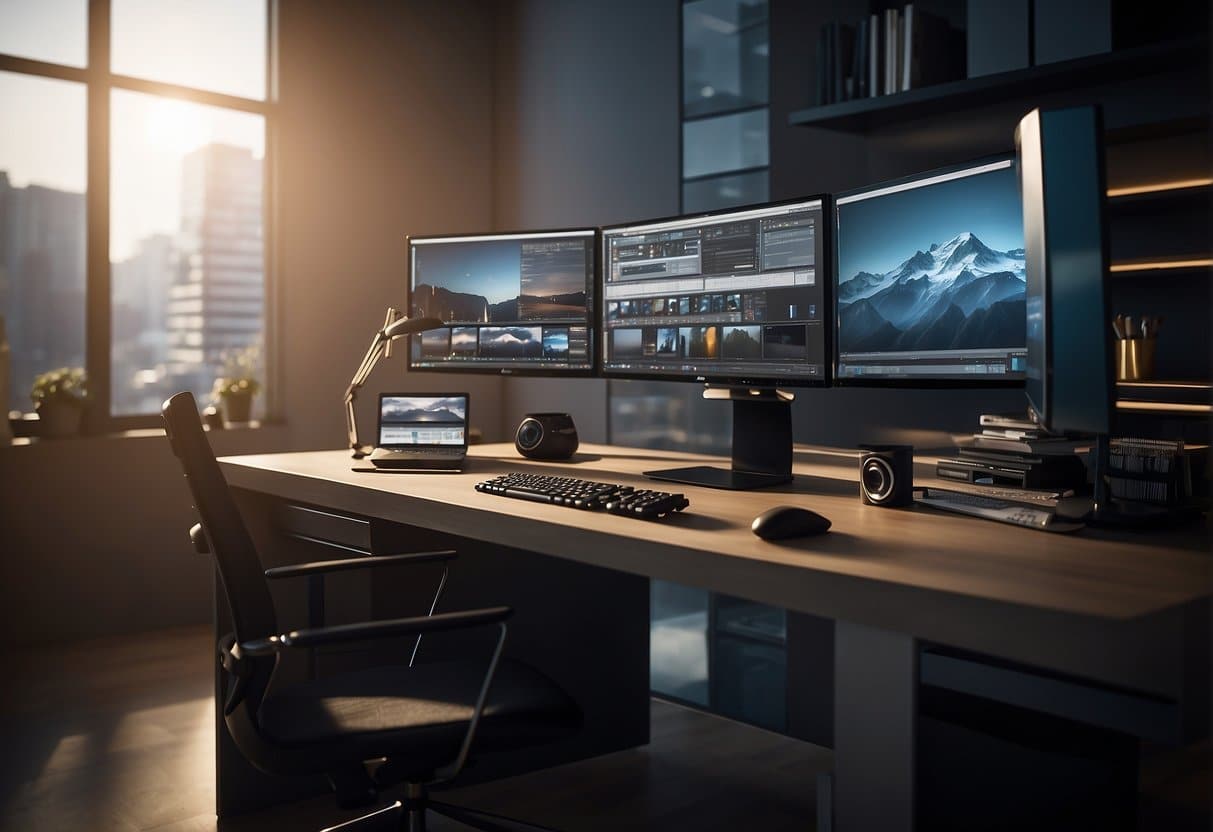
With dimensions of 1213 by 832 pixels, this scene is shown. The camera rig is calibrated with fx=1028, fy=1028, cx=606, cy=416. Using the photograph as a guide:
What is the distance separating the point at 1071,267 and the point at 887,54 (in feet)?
7.57

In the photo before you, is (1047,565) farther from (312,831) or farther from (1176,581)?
(312,831)

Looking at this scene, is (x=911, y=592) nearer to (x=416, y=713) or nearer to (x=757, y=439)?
(x=416, y=713)

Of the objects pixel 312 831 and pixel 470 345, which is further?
pixel 470 345

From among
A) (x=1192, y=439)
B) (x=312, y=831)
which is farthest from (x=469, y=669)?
(x=1192, y=439)

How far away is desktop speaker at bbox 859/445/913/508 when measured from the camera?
5.62 ft

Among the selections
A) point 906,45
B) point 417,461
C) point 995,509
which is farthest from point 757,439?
point 906,45

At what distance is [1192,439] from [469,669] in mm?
2335

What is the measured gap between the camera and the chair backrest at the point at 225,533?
5.25ft

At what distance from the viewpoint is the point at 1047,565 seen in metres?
1.21

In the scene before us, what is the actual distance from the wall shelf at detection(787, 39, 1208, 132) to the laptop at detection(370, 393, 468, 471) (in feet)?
5.51

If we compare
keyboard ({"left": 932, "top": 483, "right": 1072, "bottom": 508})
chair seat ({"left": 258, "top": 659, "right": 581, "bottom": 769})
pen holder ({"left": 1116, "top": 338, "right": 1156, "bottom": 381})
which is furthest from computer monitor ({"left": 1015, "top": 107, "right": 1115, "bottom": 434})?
pen holder ({"left": 1116, "top": 338, "right": 1156, "bottom": 381})

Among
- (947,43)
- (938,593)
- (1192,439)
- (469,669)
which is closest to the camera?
(938,593)

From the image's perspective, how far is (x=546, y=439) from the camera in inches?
102

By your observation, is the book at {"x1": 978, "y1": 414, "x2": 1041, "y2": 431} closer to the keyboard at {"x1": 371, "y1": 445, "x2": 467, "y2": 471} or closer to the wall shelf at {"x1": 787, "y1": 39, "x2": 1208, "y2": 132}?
the keyboard at {"x1": 371, "y1": 445, "x2": 467, "y2": 471}
